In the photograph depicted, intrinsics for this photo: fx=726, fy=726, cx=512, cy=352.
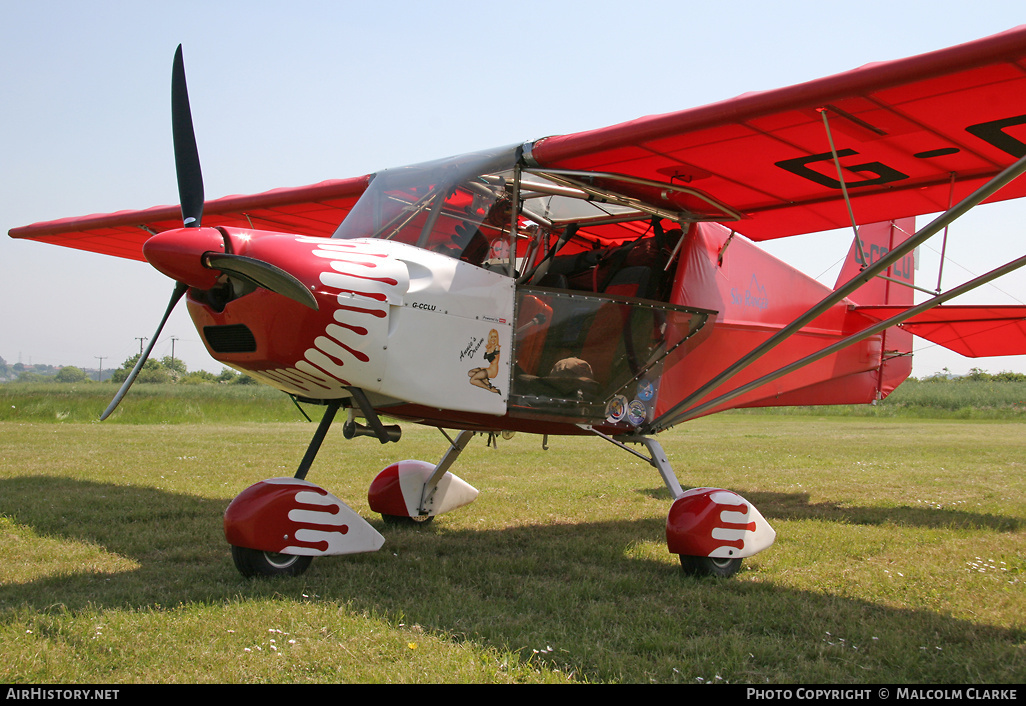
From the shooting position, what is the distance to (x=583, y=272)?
226 inches

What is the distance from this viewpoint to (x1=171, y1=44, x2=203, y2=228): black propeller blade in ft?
14.5

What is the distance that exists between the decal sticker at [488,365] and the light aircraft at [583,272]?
14mm

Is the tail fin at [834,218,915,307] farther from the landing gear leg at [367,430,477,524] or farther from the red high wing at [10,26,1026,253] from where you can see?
the landing gear leg at [367,430,477,524]

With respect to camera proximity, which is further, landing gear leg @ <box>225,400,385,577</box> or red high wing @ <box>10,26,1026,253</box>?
landing gear leg @ <box>225,400,385,577</box>

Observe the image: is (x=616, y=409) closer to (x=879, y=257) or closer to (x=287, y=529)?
(x=287, y=529)

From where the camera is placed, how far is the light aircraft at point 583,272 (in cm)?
385

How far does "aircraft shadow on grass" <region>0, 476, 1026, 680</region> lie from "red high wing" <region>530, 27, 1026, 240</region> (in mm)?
2696

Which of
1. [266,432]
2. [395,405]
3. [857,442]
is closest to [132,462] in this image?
[266,432]

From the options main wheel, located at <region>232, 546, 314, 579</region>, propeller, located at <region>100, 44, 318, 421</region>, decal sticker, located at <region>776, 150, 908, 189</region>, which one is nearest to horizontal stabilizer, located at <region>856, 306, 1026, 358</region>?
decal sticker, located at <region>776, 150, 908, 189</region>

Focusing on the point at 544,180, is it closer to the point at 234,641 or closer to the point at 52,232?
the point at 234,641

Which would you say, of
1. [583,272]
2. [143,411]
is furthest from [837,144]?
[143,411]

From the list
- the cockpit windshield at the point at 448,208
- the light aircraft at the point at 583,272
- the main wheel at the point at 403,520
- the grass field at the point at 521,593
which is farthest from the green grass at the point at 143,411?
the cockpit windshield at the point at 448,208

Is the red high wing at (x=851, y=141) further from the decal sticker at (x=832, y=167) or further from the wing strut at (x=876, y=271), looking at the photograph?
the wing strut at (x=876, y=271)
